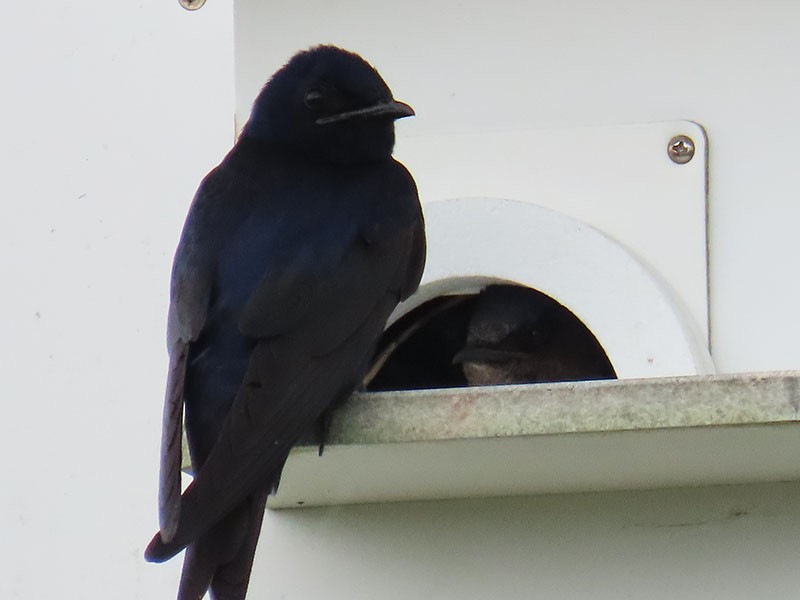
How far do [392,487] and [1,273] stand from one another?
1.85 feet

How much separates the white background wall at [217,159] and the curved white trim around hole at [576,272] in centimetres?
7

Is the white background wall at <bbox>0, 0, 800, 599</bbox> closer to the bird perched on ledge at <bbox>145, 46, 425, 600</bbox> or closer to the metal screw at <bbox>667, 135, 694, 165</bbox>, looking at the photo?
the metal screw at <bbox>667, 135, 694, 165</bbox>

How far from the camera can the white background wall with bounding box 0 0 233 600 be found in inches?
81.5

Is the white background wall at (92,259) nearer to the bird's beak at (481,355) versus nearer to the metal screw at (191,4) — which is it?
the metal screw at (191,4)

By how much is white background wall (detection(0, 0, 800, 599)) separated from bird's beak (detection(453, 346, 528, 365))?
360 mm

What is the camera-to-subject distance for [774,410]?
1537 mm

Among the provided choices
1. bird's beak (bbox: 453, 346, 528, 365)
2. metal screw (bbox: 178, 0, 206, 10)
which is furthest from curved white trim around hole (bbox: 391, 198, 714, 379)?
metal screw (bbox: 178, 0, 206, 10)

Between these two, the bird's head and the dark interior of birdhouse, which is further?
the dark interior of birdhouse

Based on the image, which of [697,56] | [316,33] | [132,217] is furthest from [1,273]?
[697,56]

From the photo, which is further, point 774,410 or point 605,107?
point 605,107

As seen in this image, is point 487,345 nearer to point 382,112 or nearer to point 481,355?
point 481,355

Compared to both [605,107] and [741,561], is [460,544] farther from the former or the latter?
[605,107]

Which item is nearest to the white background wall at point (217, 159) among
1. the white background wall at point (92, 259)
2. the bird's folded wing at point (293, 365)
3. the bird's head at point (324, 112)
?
the white background wall at point (92, 259)

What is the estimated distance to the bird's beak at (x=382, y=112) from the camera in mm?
1865
